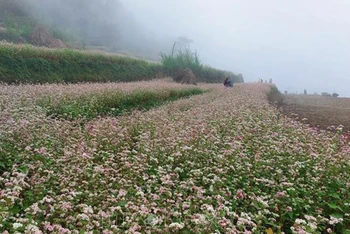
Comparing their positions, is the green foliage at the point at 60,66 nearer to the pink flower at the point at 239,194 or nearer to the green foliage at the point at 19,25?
the green foliage at the point at 19,25

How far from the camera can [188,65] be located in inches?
1423

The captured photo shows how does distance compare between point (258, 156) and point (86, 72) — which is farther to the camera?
point (86, 72)

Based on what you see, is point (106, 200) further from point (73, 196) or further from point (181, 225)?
point (181, 225)

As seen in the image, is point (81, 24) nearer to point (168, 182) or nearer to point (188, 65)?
point (188, 65)

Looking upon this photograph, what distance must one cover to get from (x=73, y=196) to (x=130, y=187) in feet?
2.11

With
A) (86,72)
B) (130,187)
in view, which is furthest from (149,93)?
(130,187)

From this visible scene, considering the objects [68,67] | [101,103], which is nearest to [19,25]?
[68,67]

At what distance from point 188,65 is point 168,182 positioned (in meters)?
32.9

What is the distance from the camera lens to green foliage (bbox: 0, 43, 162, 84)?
17.8 metres

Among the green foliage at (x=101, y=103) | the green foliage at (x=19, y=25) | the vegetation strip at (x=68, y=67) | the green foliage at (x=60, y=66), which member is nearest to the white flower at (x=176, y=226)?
the green foliage at (x=101, y=103)

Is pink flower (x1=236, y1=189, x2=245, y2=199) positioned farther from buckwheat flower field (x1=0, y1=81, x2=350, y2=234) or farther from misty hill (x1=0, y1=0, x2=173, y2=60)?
misty hill (x1=0, y1=0, x2=173, y2=60)

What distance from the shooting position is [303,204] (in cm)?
402

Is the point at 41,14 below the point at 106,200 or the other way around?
the other way around

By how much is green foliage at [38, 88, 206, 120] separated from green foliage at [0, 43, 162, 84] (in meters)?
5.70
